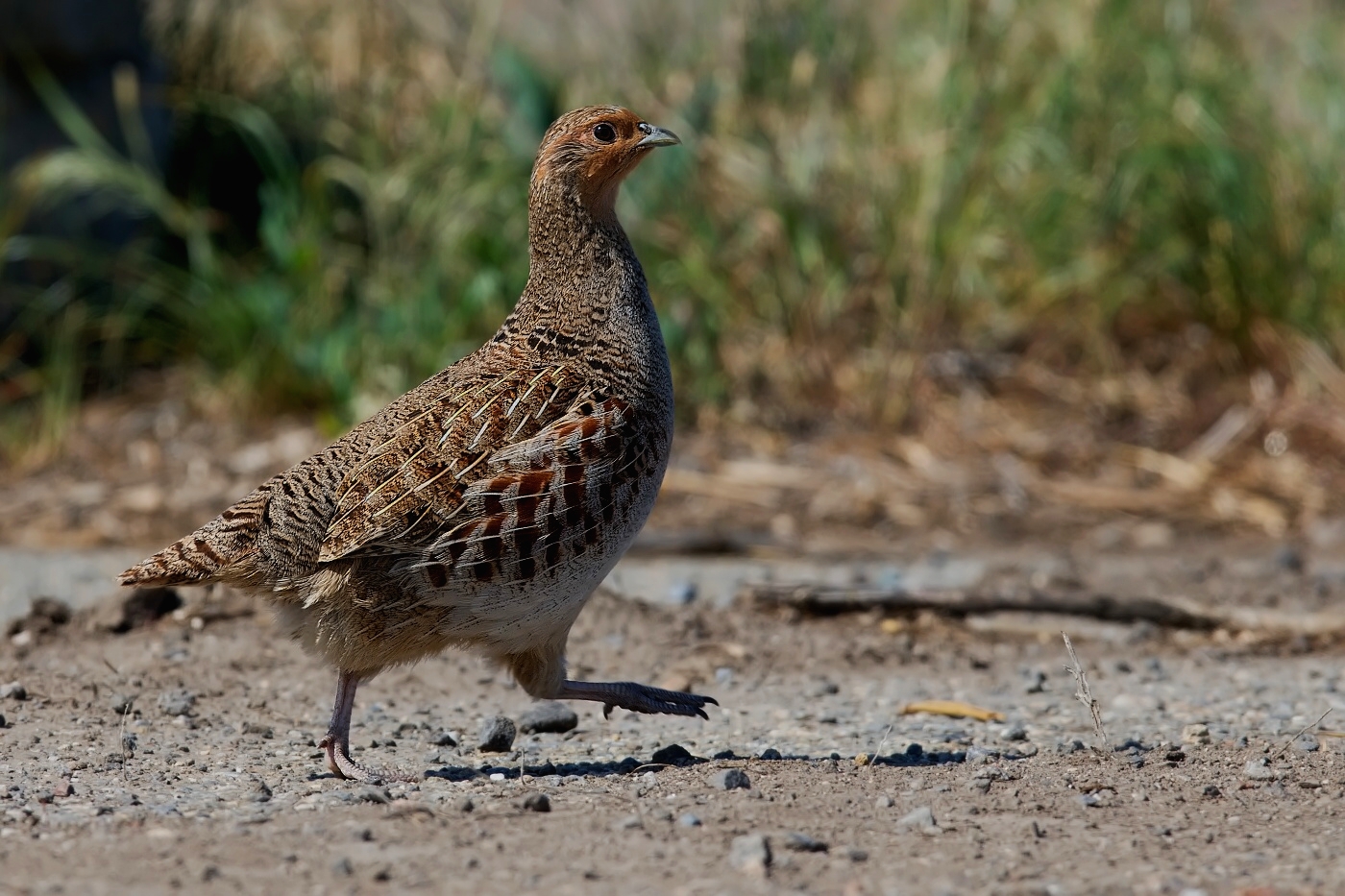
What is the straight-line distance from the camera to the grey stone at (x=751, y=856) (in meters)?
3.50

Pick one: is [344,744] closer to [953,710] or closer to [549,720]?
[549,720]

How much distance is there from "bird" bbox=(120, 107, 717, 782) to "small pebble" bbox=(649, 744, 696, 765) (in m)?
0.39

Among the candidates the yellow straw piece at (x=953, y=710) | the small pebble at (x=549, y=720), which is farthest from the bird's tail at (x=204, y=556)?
the yellow straw piece at (x=953, y=710)

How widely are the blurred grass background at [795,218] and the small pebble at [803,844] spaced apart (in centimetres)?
518

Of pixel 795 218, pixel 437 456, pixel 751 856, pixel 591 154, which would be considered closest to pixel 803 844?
pixel 751 856

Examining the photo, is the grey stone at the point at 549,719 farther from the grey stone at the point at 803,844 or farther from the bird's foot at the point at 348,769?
the grey stone at the point at 803,844

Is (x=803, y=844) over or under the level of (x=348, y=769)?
under

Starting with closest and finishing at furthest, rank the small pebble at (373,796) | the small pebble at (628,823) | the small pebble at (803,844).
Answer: the small pebble at (803,844), the small pebble at (628,823), the small pebble at (373,796)

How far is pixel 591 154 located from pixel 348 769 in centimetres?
190

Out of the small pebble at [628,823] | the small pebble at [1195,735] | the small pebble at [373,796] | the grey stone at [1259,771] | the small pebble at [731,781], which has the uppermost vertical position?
the small pebble at [1195,735]

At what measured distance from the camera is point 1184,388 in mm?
9055

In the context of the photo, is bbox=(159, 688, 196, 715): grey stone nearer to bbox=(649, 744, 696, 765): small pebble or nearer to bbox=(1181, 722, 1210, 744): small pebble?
bbox=(649, 744, 696, 765): small pebble

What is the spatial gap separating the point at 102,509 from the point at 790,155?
13.4ft

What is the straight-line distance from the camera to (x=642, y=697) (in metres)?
4.89
